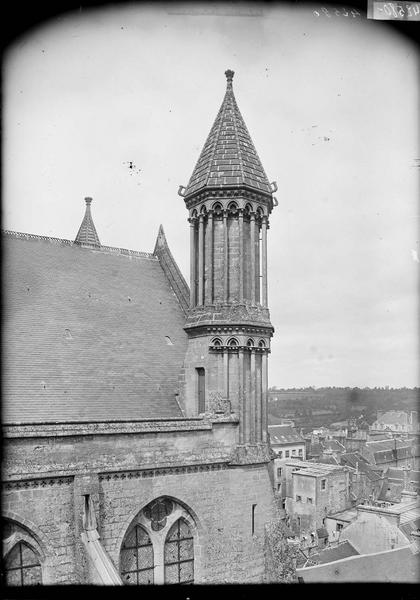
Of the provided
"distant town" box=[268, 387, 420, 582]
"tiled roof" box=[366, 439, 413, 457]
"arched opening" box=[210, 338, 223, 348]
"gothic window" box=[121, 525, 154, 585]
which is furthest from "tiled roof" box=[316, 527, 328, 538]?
"arched opening" box=[210, 338, 223, 348]

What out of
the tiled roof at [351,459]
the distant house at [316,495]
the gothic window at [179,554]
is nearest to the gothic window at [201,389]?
the gothic window at [179,554]

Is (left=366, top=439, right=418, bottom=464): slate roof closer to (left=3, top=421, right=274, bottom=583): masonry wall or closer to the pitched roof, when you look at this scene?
the pitched roof

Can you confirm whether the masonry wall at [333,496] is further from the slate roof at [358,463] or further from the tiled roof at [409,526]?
the tiled roof at [409,526]

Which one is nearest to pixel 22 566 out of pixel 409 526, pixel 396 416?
pixel 409 526

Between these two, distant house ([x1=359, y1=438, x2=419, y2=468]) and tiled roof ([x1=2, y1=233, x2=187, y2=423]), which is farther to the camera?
distant house ([x1=359, y1=438, x2=419, y2=468])

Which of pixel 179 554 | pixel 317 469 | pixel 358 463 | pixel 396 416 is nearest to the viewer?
pixel 179 554

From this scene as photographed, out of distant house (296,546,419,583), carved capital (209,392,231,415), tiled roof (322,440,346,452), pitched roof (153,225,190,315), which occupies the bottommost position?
tiled roof (322,440,346,452)

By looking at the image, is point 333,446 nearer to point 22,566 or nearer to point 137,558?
point 137,558
